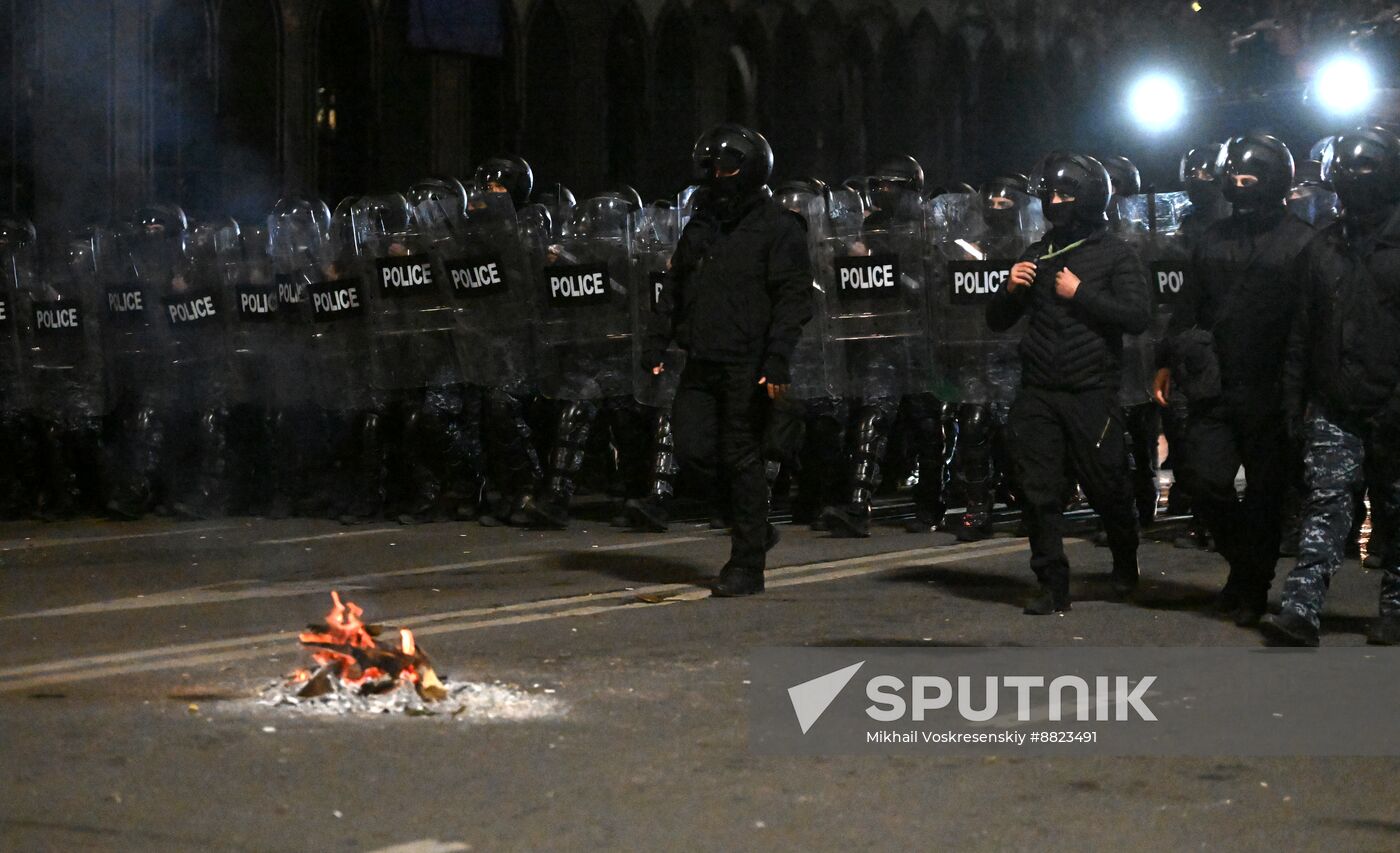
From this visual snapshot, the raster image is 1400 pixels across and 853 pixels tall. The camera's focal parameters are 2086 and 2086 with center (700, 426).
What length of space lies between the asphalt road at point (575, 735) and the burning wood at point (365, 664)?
0.21m

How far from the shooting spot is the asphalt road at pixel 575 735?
4.91m

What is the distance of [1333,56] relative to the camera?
59.1 feet

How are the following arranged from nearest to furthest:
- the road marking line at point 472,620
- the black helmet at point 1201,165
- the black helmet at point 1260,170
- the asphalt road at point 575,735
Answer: the asphalt road at point 575,735 < the road marking line at point 472,620 < the black helmet at point 1260,170 < the black helmet at point 1201,165

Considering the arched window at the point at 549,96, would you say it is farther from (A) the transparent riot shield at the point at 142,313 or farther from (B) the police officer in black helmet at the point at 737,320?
(B) the police officer in black helmet at the point at 737,320

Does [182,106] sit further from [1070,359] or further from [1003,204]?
[1070,359]

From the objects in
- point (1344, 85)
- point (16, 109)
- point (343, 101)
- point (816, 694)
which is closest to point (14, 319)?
point (16, 109)

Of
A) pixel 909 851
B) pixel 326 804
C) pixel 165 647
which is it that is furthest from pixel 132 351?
pixel 909 851

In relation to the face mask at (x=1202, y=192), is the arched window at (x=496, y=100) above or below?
above

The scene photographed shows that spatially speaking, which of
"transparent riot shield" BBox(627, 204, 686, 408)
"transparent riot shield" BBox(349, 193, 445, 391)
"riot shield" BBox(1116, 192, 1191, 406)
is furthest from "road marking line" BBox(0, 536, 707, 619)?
"riot shield" BBox(1116, 192, 1191, 406)

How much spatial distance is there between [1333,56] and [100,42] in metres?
11.0

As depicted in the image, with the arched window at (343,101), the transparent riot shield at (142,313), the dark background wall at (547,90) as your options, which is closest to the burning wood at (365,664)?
the transparent riot shield at (142,313)

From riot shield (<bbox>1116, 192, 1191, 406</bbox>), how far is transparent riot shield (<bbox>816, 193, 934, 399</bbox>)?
3.65 feet

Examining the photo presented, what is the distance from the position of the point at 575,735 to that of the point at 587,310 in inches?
254

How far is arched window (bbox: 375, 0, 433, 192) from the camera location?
68.9 feet
